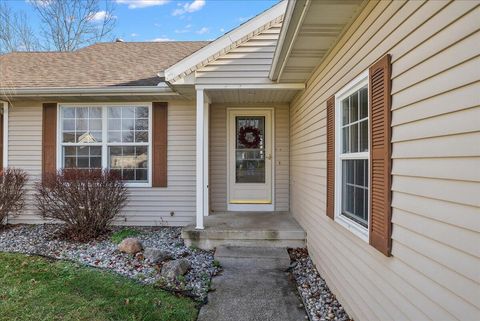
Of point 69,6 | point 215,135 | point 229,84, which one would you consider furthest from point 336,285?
point 69,6

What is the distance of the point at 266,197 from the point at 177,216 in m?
1.86

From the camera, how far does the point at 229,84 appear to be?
5.49 m

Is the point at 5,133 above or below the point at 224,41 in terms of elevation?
below

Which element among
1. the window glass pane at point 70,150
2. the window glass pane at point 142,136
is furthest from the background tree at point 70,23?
the window glass pane at point 142,136

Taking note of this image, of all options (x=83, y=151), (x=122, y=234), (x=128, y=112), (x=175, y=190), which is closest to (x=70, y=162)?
(x=83, y=151)

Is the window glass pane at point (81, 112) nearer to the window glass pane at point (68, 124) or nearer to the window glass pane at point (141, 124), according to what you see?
the window glass pane at point (68, 124)

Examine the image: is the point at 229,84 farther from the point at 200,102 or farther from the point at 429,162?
the point at 429,162

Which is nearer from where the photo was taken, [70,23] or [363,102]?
[363,102]

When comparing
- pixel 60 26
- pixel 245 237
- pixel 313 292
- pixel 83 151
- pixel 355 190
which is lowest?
pixel 313 292

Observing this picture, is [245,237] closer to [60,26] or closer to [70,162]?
[70,162]

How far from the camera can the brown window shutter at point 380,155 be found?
7.68 feet

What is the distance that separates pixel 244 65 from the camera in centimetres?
545

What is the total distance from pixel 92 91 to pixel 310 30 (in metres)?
4.61

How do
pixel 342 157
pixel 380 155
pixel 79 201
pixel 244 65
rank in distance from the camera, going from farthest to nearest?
pixel 79 201 < pixel 244 65 < pixel 342 157 < pixel 380 155
